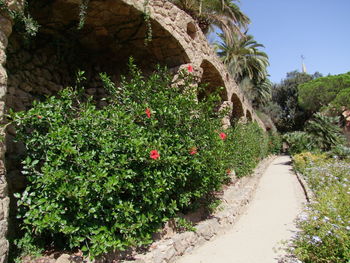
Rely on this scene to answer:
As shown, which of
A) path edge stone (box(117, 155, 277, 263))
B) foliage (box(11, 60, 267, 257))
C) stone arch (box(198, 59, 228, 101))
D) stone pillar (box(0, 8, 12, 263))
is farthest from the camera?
stone arch (box(198, 59, 228, 101))

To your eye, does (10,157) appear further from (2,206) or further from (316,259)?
(316,259)

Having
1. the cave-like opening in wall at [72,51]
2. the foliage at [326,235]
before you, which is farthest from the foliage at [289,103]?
the cave-like opening in wall at [72,51]

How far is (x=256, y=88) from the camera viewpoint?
2027 cm

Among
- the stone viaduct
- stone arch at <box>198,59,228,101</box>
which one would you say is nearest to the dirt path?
the stone viaduct

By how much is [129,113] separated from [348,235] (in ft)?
8.97

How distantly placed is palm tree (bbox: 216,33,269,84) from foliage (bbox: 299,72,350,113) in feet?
13.5

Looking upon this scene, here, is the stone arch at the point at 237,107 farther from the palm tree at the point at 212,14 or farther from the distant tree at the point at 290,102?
the distant tree at the point at 290,102

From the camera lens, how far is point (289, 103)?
26.1 metres

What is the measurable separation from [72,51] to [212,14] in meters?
3.77

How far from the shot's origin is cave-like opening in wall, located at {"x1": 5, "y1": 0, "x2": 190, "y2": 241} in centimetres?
346

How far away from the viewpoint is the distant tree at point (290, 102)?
962 inches

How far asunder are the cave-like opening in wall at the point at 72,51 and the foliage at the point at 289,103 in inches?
880

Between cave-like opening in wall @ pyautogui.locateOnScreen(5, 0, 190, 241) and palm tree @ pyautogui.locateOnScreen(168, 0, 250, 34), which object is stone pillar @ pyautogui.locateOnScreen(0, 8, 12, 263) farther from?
palm tree @ pyautogui.locateOnScreen(168, 0, 250, 34)

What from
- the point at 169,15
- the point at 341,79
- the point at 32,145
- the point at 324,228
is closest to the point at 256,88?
the point at 341,79
